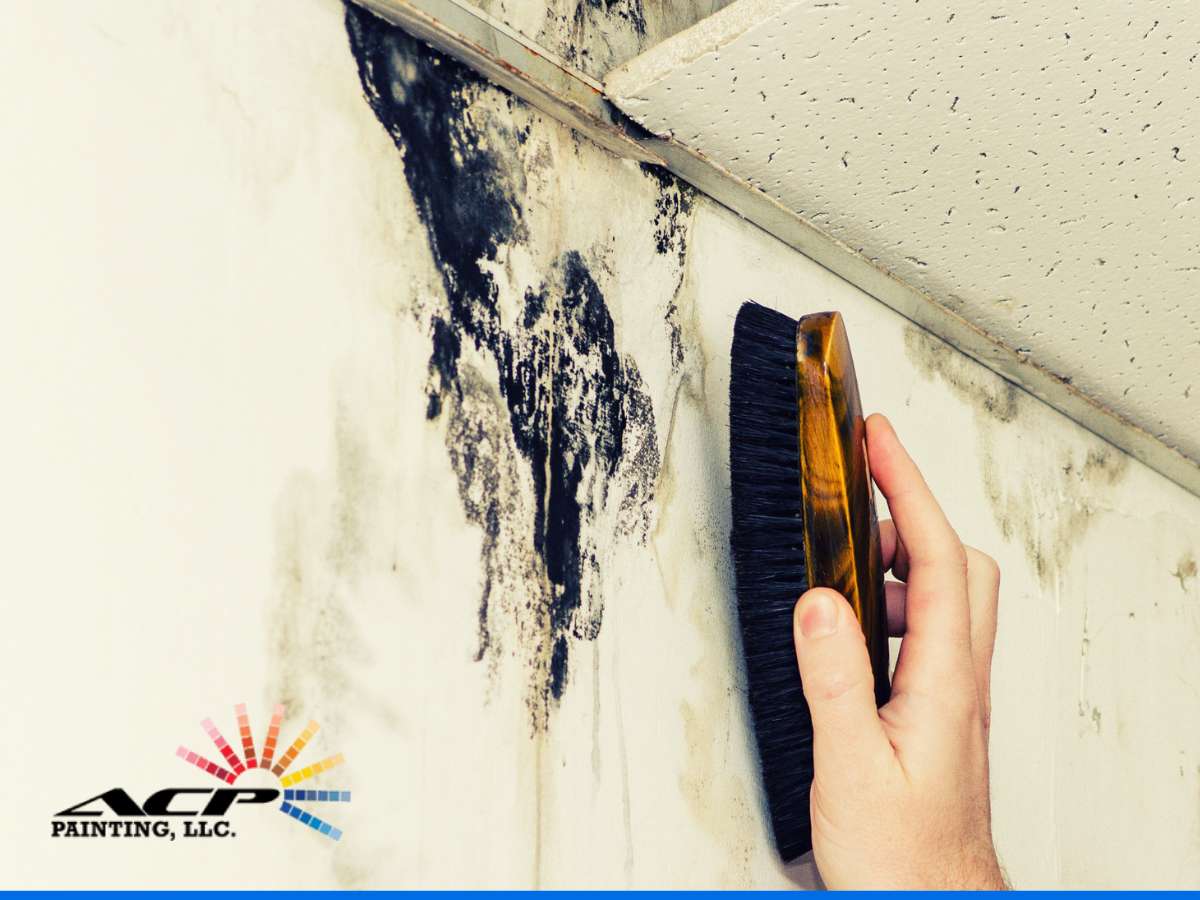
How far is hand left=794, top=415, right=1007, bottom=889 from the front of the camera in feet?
1.99

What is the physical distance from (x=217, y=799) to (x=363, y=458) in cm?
15

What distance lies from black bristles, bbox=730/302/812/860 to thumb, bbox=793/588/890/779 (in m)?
0.03

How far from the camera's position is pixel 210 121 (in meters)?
0.47

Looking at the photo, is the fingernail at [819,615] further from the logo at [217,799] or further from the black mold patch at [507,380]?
the logo at [217,799]

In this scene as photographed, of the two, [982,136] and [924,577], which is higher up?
[982,136]

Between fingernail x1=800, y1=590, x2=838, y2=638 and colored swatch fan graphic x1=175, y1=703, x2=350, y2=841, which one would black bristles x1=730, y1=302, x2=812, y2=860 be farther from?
colored swatch fan graphic x1=175, y1=703, x2=350, y2=841

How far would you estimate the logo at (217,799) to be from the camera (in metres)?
0.38

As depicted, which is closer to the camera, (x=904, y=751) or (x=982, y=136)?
(x=904, y=751)

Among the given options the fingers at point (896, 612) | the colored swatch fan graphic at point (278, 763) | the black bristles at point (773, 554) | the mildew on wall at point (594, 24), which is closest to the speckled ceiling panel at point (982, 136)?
the mildew on wall at point (594, 24)

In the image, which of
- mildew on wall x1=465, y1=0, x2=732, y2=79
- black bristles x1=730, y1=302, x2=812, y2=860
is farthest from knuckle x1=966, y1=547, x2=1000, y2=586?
mildew on wall x1=465, y1=0, x2=732, y2=79

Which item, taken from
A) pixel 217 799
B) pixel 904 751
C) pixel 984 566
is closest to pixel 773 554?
pixel 904 751

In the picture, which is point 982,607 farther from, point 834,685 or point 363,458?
point 363,458

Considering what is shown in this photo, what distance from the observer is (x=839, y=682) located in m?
0.60

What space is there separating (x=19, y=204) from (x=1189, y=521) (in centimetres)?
113
